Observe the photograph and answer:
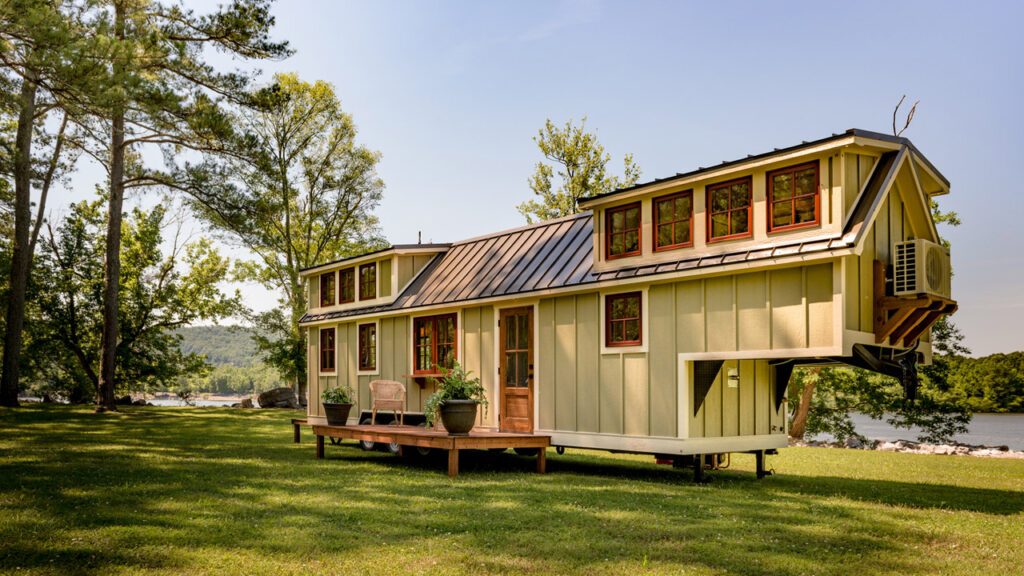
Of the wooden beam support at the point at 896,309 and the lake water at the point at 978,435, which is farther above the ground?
the wooden beam support at the point at 896,309

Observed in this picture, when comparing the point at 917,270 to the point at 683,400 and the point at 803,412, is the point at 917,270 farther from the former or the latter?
the point at 803,412

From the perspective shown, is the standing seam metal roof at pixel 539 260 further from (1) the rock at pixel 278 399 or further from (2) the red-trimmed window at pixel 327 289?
(1) the rock at pixel 278 399

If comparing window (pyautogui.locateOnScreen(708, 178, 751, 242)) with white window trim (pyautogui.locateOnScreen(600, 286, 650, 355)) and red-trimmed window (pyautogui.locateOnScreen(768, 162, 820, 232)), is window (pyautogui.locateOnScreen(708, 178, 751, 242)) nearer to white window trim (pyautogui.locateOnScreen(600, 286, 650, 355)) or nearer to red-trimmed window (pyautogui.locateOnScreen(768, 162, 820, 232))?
red-trimmed window (pyautogui.locateOnScreen(768, 162, 820, 232))

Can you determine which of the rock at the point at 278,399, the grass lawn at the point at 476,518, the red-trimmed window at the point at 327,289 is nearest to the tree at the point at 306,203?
the rock at the point at 278,399

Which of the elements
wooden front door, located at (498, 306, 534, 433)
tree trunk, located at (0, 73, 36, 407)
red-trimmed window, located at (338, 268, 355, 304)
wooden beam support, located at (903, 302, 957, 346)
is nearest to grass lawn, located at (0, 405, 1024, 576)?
wooden front door, located at (498, 306, 534, 433)

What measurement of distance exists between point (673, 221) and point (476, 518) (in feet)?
17.1

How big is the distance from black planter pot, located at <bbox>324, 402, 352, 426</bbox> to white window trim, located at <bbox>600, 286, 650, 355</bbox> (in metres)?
5.54

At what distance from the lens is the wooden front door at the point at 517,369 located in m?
12.1

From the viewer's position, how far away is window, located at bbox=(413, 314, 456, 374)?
13633 millimetres

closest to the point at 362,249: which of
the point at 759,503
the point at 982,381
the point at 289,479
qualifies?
the point at 289,479

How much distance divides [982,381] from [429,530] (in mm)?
41407

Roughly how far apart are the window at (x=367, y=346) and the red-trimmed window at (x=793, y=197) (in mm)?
8795

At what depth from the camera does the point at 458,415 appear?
10742 mm

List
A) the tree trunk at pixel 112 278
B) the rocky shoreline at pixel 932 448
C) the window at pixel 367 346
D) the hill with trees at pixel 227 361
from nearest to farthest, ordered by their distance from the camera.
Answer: the window at pixel 367 346 → the rocky shoreline at pixel 932 448 → the tree trunk at pixel 112 278 → the hill with trees at pixel 227 361
